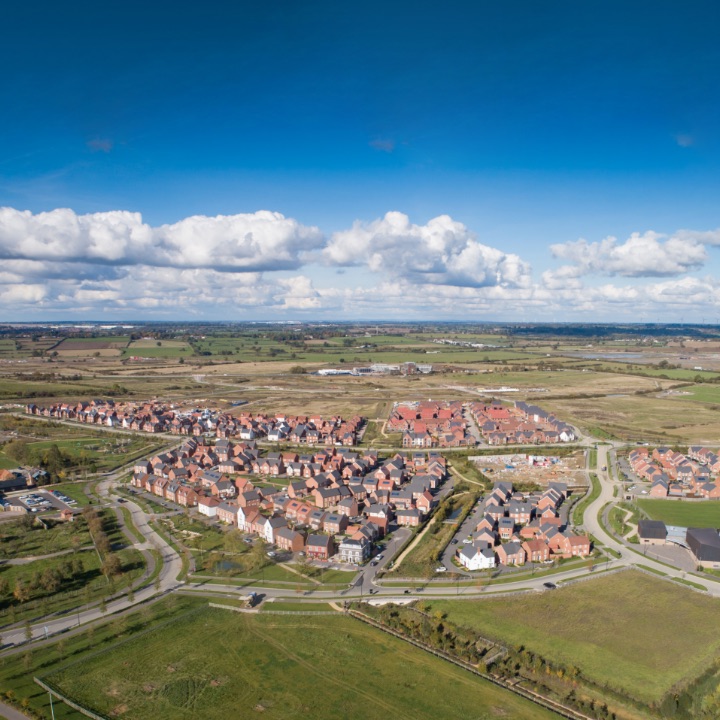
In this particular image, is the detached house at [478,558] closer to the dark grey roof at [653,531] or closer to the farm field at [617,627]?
the farm field at [617,627]

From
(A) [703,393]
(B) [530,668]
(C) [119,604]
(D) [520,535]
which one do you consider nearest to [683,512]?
(D) [520,535]

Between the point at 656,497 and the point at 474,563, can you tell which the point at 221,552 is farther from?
the point at 656,497

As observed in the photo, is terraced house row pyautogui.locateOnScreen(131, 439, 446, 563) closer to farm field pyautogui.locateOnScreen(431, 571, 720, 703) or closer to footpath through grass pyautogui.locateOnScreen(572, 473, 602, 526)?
farm field pyautogui.locateOnScreen(431, 571, 720, 703)

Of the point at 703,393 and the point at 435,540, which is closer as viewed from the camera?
the point at 435,540

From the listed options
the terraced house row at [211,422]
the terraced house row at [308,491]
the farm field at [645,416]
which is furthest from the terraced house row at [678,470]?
the terraced house row at [211,422]

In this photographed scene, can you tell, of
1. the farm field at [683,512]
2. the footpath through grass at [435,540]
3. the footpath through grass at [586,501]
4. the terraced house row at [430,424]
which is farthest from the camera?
the terraced house row at [430,424]

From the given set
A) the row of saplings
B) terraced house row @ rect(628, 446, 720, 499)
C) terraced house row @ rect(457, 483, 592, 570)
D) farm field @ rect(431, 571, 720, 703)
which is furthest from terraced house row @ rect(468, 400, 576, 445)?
the row of saplings

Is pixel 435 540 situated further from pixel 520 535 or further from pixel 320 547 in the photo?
pixel 320 547
